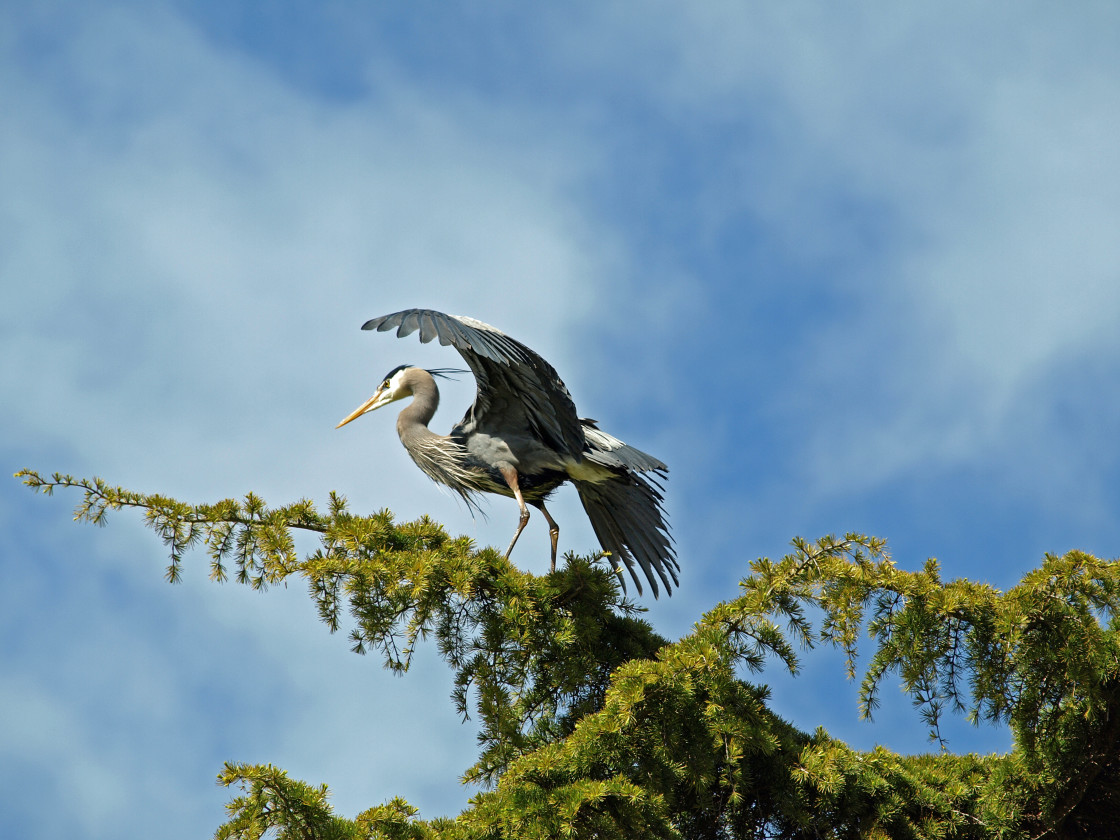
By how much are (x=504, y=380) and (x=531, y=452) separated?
19.8 inches

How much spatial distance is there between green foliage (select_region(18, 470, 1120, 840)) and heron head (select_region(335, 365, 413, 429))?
112 inches

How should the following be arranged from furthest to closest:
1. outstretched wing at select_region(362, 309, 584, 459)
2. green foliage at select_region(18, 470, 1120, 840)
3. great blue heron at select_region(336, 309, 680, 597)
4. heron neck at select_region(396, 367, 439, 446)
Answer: heron neck at select_region(396, 367, 439, 446) → great blue heron at select_region(336, 309, 680, 597) → outstretched wing at select_region(362, 309, 584, 459) → green foliage at select_region(18, 470, 1120, 840)

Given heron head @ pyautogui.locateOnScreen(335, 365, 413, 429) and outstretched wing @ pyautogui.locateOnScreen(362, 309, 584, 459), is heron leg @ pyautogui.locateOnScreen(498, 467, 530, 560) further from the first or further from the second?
heron head @ pyautogui.locateOnScreen(335, 365, 413, 429)

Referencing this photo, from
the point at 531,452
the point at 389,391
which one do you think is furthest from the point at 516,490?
the point at 389,391

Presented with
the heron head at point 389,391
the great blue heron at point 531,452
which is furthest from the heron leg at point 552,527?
the heron head at point 389,391

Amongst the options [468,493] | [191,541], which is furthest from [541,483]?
[191,541]

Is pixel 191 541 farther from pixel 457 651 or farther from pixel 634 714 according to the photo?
pixel 634 714

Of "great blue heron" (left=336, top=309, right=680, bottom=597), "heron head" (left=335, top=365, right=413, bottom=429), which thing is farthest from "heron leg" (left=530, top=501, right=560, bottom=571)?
"heron head" (left=335, top=365, right=413, bottom=429)

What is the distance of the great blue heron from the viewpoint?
5.46m

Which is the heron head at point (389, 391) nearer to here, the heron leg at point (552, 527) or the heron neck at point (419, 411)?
the heron neck at point (419, 411)

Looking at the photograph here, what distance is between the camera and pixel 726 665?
3533 mm

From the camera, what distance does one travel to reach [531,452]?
5.86 meters

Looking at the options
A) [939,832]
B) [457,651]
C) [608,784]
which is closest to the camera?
[608,784]

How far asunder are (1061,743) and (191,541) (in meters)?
3.27
